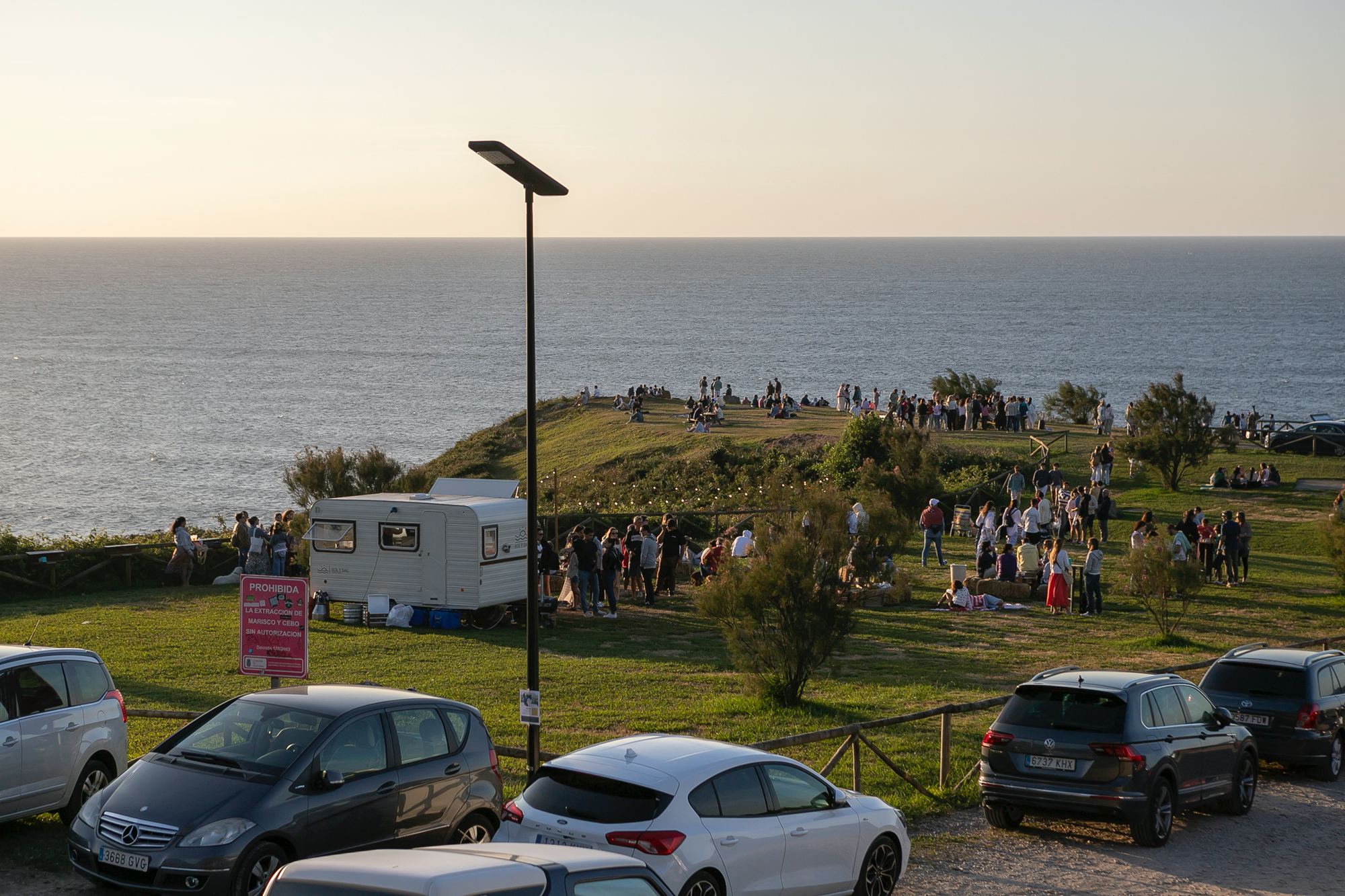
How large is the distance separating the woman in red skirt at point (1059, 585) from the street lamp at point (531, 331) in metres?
16.1

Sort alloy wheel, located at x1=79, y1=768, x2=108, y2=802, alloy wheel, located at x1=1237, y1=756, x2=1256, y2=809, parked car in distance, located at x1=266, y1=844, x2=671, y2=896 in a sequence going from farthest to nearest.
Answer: alloy wheel, located at x1=1237, y1=756, x2=1256, y2=809, alloy wheel, located at x1=79, y1=768, x2=108, y2=802, parked car in distance, located at x1=266, y1=844, x2=671, y2=896

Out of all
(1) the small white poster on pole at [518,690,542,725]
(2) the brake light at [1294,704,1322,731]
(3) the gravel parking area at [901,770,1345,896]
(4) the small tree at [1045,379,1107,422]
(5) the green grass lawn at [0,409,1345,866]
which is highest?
(4) the small tree at [1045,379,1107,422]

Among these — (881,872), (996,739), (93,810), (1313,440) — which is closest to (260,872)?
(93,810)

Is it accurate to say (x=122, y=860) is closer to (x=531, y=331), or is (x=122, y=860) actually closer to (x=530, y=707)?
(x=530, y=707)

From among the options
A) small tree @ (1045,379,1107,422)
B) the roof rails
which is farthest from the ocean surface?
the roof rails

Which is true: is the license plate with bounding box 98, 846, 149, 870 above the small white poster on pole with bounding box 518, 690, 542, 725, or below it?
below

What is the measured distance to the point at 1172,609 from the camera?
2580cm

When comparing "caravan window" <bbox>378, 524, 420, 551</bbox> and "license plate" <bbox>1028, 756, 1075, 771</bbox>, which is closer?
"license plate" <bbox>1028, 756, 1075, 771</bbox>

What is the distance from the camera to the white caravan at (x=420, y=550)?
78.6 ft

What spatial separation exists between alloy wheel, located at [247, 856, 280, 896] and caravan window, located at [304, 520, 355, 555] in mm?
15945

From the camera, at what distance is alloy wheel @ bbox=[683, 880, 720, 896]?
8.60 metres

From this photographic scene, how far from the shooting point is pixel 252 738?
9773 mm

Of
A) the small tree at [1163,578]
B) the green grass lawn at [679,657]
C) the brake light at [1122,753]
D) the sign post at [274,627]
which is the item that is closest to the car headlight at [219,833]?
the green grass lawn at [679,657]

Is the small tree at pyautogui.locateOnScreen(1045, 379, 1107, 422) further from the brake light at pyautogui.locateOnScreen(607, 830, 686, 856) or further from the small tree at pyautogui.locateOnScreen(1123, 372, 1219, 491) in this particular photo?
the brake light at pyautogui.locateOnScreen(607, 830, 686, 856)
